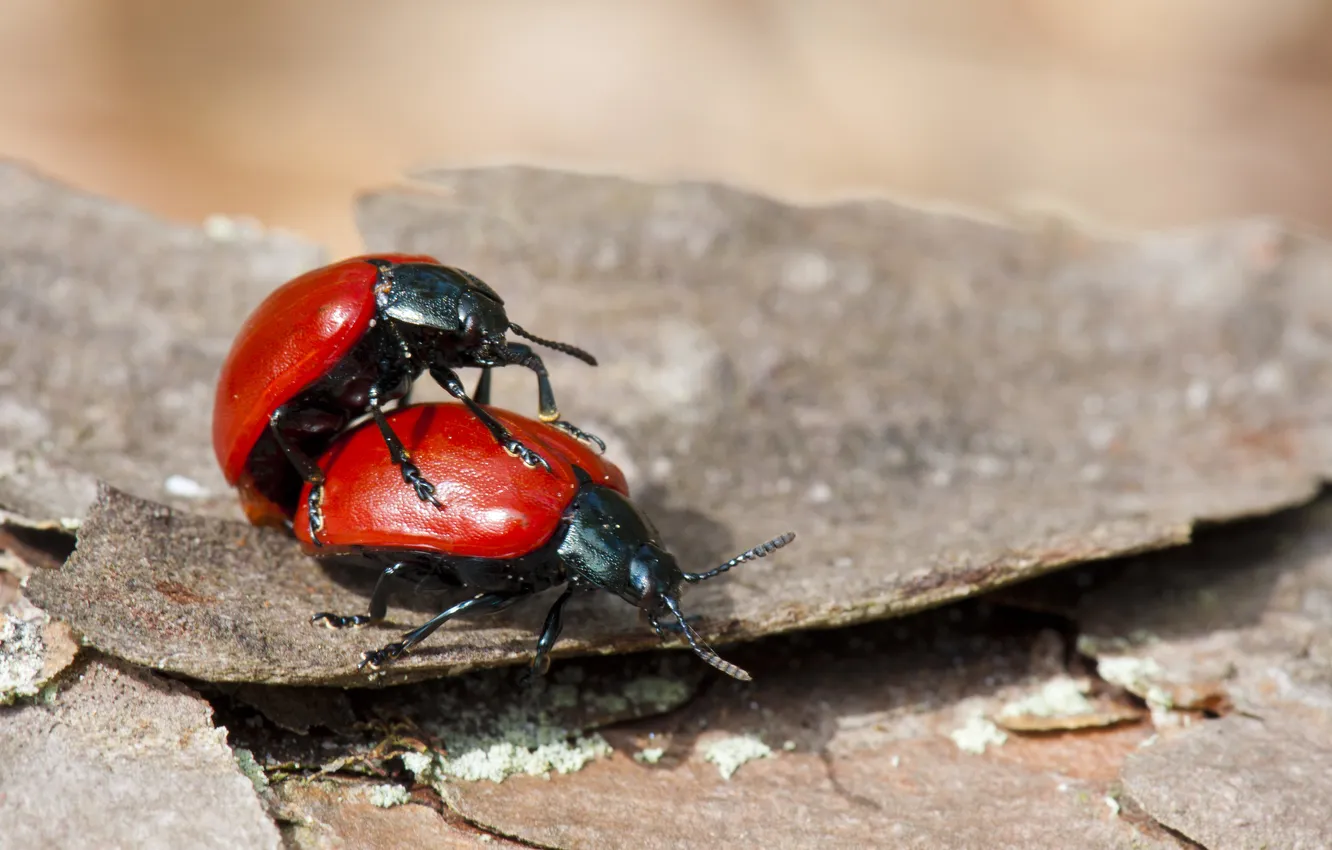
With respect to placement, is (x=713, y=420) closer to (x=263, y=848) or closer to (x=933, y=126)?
(x=263, y=848)

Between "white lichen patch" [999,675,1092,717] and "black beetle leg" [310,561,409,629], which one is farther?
"white lichen patch" [999,675,1092,717]

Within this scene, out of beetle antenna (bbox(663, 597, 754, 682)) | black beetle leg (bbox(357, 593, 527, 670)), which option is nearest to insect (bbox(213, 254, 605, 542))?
black beetle leg (bbox(357, 593, 527, 670))

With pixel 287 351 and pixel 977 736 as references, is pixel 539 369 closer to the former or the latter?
pixel 287 351

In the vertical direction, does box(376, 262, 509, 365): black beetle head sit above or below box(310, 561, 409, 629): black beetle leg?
above

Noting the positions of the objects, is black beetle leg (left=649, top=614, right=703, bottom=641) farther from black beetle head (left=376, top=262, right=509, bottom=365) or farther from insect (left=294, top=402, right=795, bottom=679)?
black beetle head (left=376, top=262, right=509, bottom=365)

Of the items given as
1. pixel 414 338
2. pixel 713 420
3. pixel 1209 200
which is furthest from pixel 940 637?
pixel 1209 200

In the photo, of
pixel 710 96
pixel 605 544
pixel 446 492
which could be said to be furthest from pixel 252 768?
pixel 710 96
